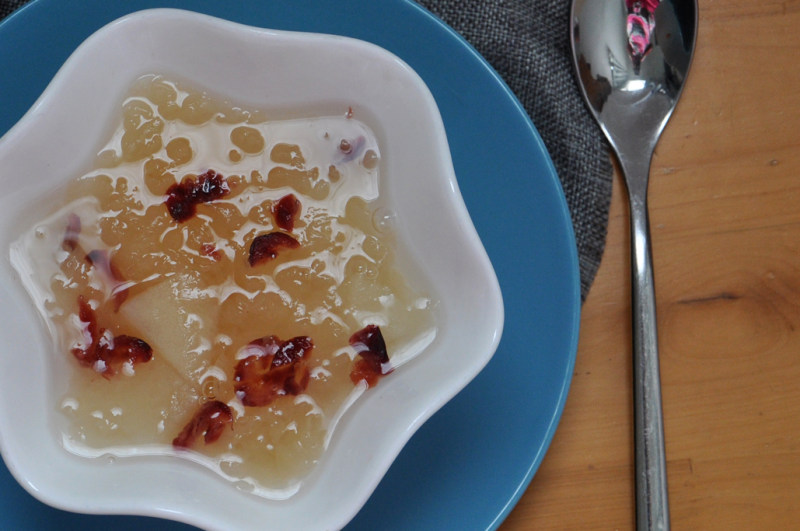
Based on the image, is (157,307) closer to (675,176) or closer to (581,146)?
(581,146)

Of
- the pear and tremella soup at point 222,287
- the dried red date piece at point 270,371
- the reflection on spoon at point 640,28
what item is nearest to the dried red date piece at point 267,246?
the pear and tremella soup at point 222,287

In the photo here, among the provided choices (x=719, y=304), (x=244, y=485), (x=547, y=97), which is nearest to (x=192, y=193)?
(x=244, y=485)

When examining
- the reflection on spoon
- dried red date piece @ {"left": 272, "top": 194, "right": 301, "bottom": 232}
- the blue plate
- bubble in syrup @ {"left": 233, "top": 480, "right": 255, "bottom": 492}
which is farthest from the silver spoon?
bubble in syrup @ {"left": 233, "top": 480, "right": 255, "bottom": 492}

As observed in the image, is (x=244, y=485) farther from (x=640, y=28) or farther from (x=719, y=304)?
(x=640, y=28)

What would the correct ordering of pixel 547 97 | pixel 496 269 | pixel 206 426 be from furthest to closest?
1. pixel 547 97
2. pixel 496 269
3. pixel 206 426

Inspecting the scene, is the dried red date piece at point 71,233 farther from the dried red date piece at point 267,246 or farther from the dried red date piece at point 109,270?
the dried red date piece at point 267,246


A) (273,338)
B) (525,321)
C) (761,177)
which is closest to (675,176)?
(761,177)

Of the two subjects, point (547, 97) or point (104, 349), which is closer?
point (104, 349)
